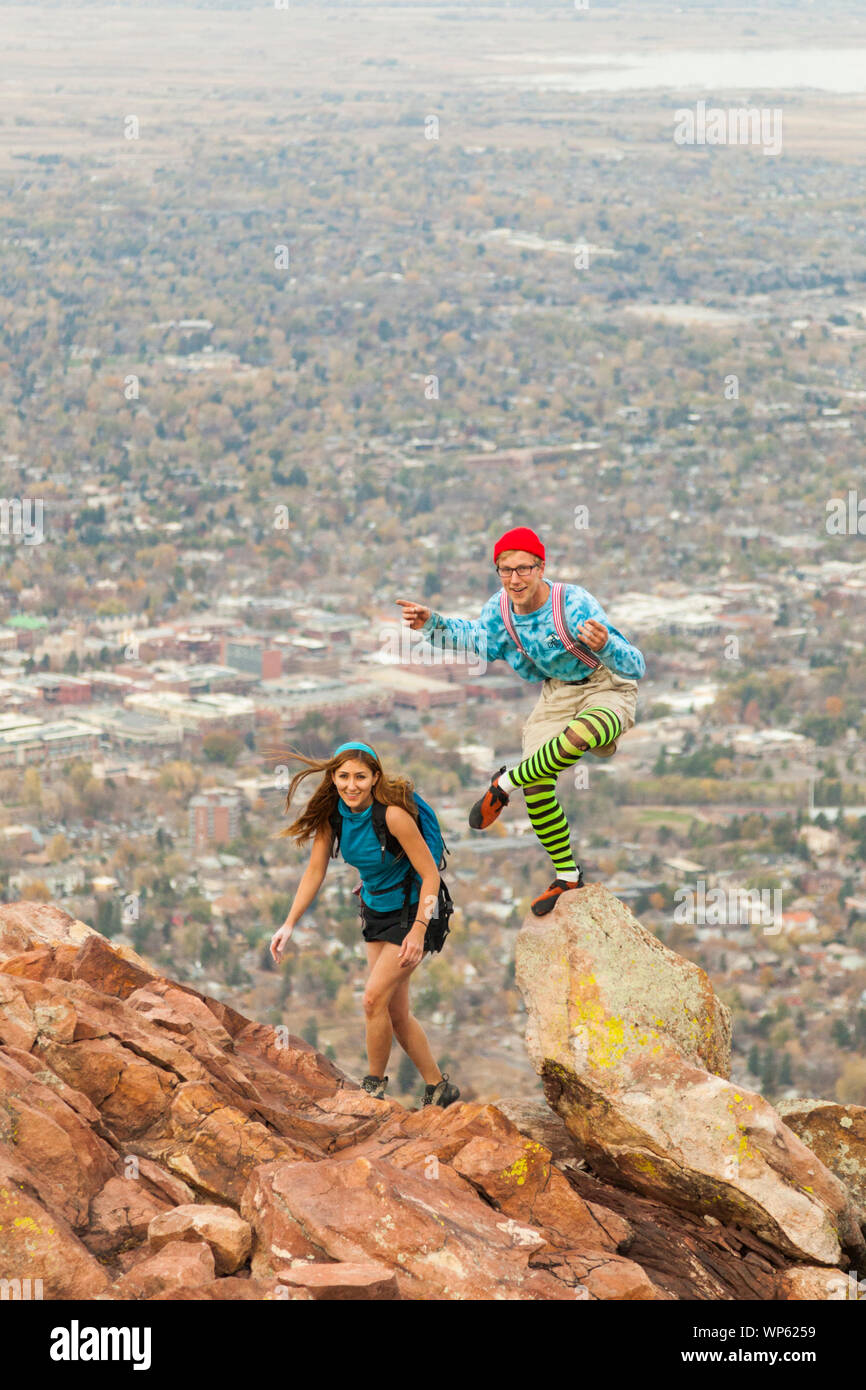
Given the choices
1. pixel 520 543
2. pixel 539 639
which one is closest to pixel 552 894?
pixel 539 639

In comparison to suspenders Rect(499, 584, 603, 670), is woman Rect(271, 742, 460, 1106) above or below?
below

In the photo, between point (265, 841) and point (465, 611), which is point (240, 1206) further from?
point (465, 611)

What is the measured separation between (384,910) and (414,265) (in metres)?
186

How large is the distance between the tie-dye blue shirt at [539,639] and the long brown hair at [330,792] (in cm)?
68

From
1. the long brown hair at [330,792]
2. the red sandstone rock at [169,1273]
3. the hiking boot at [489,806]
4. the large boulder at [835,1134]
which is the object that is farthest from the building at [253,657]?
the red sandstone rock at [169,1273]

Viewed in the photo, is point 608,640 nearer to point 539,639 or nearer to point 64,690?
point 539,639

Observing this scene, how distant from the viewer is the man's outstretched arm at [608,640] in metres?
7.75

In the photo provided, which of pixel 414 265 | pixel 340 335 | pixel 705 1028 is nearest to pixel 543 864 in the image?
pixel 705 1028

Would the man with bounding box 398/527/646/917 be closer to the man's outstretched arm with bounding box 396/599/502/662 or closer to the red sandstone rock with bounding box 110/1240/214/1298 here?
the man's outstretched arm with bounding box 396/599/502/662

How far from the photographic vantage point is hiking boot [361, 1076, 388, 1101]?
8156mm

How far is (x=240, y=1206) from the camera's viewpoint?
6570mm

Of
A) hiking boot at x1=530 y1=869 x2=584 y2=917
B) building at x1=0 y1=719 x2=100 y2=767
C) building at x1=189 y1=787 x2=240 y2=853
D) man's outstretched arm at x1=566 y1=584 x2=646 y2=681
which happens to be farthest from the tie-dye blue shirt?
building at x1=0 y1=719 x2=100 y2=767

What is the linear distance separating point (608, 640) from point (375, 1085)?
245 centimetres

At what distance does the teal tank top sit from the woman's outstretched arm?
8 centimetres
